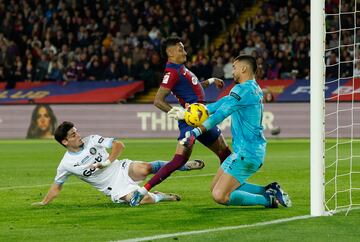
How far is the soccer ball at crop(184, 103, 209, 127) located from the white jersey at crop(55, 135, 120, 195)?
→ 1.75 meters

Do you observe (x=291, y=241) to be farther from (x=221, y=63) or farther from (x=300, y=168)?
(x=221, y=63)

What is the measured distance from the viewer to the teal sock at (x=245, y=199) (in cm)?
1084

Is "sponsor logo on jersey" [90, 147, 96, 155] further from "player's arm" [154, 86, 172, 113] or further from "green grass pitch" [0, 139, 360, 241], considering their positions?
"player's arm" [154, 86, 172, 113]

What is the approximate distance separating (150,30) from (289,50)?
5.97 m

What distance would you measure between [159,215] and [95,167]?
1.34 meters

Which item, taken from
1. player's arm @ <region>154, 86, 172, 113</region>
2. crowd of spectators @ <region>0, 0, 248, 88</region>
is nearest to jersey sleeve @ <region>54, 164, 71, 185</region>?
player's arm @ <region>154, 86, 172, 113</region>

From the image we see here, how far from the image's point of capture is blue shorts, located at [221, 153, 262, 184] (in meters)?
10.7

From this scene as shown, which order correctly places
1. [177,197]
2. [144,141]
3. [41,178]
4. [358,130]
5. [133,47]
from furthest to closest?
1. [133,47]
2. [144,141]
3. [358,130]
4. [41,178]
5. [177,197]

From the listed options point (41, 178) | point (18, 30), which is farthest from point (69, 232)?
point (18, 30)

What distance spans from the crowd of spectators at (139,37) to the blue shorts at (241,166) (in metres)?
19.3

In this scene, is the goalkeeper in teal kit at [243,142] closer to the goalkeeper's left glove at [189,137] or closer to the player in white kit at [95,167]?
the goalkeeper's left glove at [189,137]

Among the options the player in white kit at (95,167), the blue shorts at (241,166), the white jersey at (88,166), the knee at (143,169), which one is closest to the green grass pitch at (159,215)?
the player in white kit at (95,167)

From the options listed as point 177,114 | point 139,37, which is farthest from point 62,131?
point 139,37

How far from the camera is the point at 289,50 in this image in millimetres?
31031
